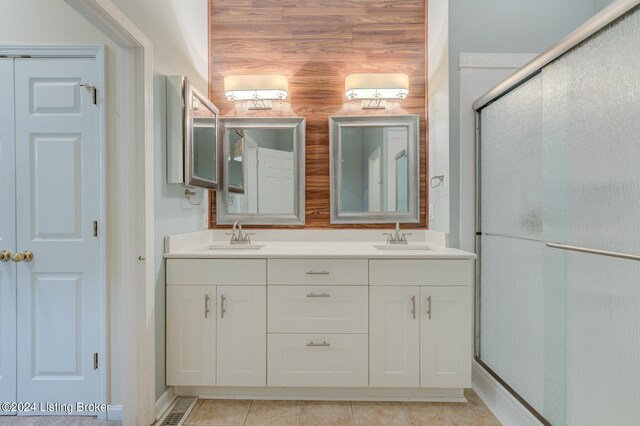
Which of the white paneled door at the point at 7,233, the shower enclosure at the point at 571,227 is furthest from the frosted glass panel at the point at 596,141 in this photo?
the white paneled door at the point at 7,233

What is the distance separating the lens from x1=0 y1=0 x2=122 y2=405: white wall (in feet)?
6.17

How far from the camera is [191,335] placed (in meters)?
2.03

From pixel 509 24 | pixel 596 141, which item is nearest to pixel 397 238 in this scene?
pixel 596 141

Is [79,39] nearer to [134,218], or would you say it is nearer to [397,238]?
[134,218]

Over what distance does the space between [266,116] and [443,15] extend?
4.54 feet

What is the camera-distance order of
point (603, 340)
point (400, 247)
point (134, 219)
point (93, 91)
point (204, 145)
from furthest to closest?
point (400, 247)
point (204, 145)
point (93, 91)
point (134, 219)
point (603, 340)

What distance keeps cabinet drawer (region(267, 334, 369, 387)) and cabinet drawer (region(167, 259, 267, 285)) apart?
0.36m

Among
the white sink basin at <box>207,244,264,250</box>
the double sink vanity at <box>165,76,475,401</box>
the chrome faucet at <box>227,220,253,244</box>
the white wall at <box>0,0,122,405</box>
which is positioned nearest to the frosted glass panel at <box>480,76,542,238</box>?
the double sink vanity at <box>165,76,475,401</box>

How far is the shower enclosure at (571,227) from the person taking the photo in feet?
3.72

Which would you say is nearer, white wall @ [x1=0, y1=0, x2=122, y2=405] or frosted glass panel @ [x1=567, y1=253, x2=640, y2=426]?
frosted glass panel @ [x1=567, y1=253, x2=640, y2=426]

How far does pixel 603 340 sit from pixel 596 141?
69 centimetres

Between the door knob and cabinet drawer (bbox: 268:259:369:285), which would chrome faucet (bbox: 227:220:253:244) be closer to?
cabinet drawer (bbox: 268:259:369:285)

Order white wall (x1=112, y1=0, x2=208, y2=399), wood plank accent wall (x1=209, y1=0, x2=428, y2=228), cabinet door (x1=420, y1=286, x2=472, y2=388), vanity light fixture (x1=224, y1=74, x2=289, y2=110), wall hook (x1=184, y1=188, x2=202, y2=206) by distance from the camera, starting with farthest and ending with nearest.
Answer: wood plank accent wall (x1=209, y1=0, x2=428, y2=228) < vanity light fixture (x1=224, y1=74, x2=289, y2=110) < wall hook (x1=184, y1=188, x2=202, y2=206) < cabinet door (x1=420, y1=286, x2=472, y2=388) < white wall (x1=112, y1=0, x2=208, y2=399)

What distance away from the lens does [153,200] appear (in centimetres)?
185
